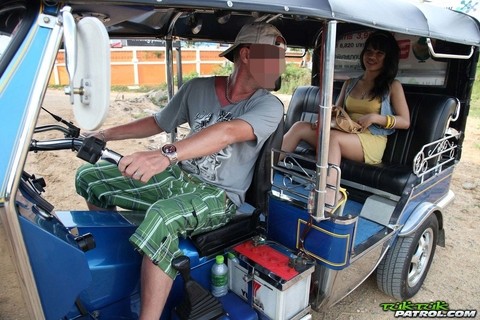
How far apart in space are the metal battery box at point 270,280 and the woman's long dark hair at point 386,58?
1858mm

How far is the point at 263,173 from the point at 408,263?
1.41 meters

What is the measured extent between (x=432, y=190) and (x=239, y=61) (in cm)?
201

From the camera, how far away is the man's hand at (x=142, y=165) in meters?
1.58

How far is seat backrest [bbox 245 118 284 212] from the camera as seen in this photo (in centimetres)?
218

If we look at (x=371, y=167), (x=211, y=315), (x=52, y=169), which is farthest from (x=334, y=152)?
(x=52, y=169)

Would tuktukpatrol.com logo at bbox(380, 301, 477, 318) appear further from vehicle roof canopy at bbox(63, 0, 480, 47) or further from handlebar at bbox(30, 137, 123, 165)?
handlebar at bbox(30, 137, 123, 165)

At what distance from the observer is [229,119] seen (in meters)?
2.20

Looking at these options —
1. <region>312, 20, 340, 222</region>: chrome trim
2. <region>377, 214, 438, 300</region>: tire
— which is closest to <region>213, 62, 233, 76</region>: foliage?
<region>312, 20, 340, 222</region>: chrome trim

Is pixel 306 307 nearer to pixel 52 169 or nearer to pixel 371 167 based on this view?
pixel 371 167

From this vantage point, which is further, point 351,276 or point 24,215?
point 351,276

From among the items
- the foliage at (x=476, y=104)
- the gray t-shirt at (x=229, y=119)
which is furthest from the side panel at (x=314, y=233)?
the foliage at (x=476, y=104)

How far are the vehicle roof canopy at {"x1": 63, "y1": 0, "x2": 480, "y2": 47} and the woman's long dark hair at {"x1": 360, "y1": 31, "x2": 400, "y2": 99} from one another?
18.6 inches

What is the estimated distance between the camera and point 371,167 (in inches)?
120

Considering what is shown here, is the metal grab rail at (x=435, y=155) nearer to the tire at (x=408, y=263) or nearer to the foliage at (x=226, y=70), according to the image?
the tire at (x=408, y=263)
